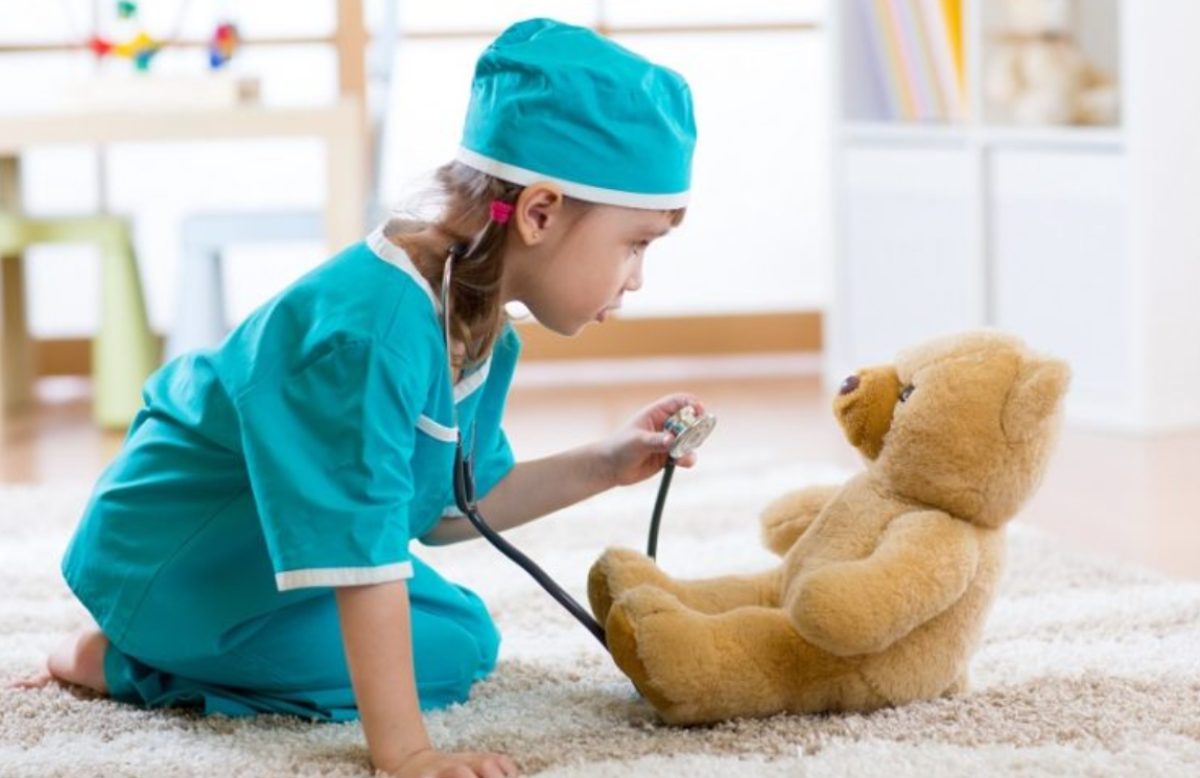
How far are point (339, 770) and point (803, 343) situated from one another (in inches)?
97.5

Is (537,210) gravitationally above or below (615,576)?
above

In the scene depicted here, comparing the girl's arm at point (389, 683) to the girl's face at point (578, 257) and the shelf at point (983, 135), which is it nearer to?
the girl's face at point (578, 257)

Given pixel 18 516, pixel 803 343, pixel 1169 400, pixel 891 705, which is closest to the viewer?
pixel 891 705

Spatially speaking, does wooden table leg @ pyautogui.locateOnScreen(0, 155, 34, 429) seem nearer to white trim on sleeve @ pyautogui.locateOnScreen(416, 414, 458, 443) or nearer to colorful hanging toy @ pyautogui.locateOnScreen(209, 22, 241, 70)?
colorful hanging toy @ pyautogui.locateOnScreen(209, 22, 241, 70)

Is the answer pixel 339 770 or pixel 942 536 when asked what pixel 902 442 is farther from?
pixel 339 770

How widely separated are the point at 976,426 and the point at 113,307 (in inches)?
80.6

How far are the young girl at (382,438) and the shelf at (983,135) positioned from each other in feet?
4.98

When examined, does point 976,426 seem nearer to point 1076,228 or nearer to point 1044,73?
point 1076,228

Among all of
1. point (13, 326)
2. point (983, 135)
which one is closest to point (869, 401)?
point (983, 135)

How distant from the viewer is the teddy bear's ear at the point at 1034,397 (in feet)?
4.12

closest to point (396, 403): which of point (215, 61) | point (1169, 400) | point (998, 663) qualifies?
point (998, 663)

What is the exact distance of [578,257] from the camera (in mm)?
1258

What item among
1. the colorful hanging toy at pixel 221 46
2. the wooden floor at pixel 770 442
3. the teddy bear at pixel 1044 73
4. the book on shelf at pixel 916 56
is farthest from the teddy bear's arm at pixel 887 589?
the colorful hanging toy at pixel 221 46

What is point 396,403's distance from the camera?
47.3 inches
